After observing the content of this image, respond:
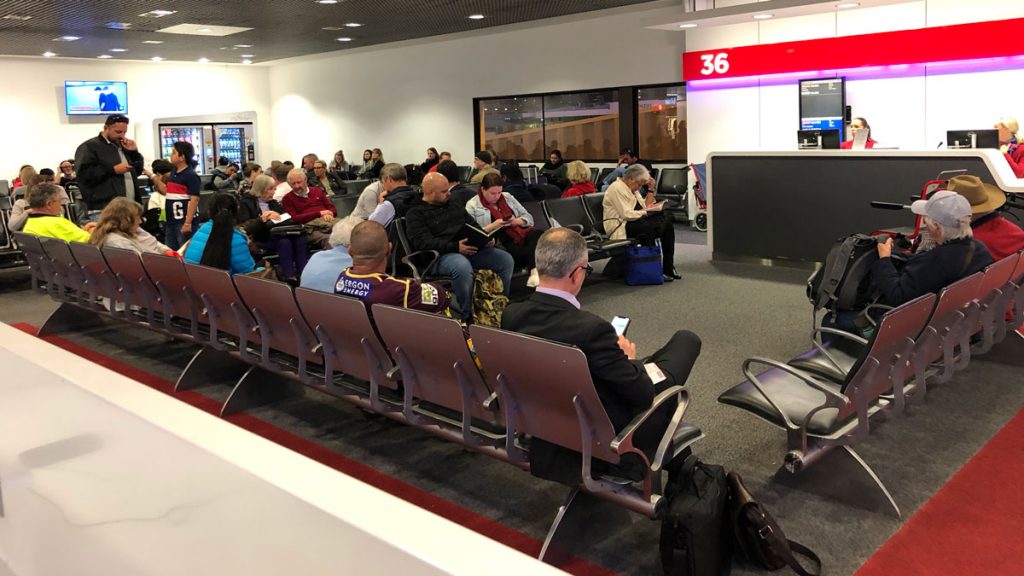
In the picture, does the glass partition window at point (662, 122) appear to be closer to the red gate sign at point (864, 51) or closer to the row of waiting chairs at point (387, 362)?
the red gate sign at point (864, 51)

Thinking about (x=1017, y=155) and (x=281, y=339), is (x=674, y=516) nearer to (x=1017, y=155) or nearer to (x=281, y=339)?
(x=281, y=339)

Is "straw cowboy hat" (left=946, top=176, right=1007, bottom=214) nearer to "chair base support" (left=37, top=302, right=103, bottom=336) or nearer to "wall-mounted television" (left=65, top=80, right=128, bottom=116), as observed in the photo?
"chair base support" (left=37, top=302, right=103, bottom=336)

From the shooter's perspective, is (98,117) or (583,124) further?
(98,117)

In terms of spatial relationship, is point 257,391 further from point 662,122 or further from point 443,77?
point 443,77

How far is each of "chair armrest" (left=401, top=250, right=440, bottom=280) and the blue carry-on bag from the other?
7.63ft

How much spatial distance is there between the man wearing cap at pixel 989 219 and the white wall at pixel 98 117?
17004 millimetres

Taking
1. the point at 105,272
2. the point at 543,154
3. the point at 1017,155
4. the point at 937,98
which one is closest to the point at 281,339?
the point at 105,272

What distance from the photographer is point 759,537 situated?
2.73 m

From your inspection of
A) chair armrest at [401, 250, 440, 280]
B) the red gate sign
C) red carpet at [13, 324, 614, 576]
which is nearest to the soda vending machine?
the red gate sign

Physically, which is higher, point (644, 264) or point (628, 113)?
point (628, 113)

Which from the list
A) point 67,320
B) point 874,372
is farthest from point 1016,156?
point 67,320

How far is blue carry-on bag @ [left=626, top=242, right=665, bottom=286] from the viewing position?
311 inches

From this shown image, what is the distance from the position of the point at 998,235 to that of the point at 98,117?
709 inches

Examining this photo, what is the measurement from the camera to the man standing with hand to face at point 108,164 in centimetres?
768
